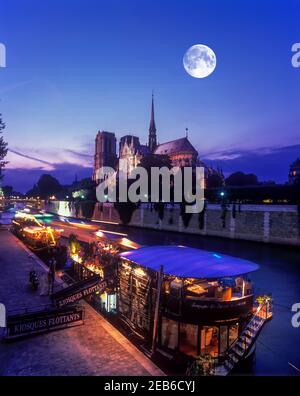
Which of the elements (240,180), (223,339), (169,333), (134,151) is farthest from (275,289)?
(134,151)

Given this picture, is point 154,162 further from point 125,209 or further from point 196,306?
point 196,306

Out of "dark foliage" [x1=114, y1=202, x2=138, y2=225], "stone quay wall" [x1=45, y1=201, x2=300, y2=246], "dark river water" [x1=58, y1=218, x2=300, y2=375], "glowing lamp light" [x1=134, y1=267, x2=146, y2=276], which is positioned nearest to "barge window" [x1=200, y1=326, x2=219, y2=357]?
"dark river water" [x1=58, y1=218, x2=300, y2=375]

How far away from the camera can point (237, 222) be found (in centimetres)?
4688

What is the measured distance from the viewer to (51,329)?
37.2 ft

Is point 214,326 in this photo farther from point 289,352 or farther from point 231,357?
point 289,352

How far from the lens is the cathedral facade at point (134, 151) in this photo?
109250 mm

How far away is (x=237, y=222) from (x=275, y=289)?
23837 millimetres

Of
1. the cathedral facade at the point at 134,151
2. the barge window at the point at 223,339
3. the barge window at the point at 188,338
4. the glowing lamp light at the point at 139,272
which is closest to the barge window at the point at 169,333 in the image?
the barge window at the point at 188,338

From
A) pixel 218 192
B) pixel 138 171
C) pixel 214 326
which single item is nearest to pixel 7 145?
pixel 214 326

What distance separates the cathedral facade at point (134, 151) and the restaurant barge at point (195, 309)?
81786 mm

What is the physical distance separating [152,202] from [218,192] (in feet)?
47.8

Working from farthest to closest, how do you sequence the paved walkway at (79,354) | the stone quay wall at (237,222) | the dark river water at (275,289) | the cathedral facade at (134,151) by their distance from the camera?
1. the cathedral facade at (134,151)
2. the stone quay wall at (237,222)
3. the dark river water at (275,289)
4. the paved walkway at (79,354)

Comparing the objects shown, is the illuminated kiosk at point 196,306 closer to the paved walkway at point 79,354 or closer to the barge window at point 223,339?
the barge window at point 223,339

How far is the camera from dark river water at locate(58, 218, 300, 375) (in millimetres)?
12898
